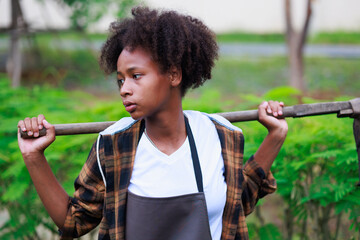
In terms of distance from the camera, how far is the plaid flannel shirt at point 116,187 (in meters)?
1.98

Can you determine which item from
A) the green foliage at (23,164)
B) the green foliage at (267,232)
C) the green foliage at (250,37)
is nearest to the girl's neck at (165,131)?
the green foliage at (23,164)

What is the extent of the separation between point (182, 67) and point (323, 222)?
6.45ft

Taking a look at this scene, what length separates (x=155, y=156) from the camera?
198 centimetres

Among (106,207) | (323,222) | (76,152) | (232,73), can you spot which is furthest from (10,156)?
(232,73)

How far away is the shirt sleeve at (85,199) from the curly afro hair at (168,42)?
0.45m

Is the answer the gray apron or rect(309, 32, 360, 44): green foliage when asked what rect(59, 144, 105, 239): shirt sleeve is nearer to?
the gray apron

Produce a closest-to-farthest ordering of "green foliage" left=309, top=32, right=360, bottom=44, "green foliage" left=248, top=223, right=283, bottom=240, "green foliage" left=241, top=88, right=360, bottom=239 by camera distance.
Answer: "green foliage" left=241, top=88, right=360, bottom=239 < "green foliage" left=248, top=223, right=283, bottom=240 < "green foliage" left=309, top=32, right=360, bottom=44

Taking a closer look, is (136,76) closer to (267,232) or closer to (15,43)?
(267,232)

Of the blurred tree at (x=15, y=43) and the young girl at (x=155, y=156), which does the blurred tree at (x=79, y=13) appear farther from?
the young girl at (x=155, y=156)

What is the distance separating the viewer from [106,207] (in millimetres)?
1998

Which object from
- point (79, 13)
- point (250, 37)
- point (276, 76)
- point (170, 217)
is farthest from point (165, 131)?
point (250, 37)

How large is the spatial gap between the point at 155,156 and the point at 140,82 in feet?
1.04

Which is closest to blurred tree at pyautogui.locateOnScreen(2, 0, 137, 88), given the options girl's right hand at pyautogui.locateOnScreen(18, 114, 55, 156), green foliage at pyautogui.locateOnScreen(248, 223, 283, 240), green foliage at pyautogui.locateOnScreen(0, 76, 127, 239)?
green foliage at pyautogui.locateOnScreen(0, 76, 127, 239)

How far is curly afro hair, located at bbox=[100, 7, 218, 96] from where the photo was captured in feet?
6.30
